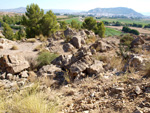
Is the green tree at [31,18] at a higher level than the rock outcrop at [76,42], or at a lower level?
higher

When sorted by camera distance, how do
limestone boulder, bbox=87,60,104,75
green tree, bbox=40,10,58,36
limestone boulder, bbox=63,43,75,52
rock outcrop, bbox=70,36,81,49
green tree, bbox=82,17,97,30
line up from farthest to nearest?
green tree, bbox=82,17,97,30, green tree, bbox=40,10,58,36, rock outcrop, bbox=70,36,81,49, limestone boulder, bbox=63,43,75,52, limestone boulder, bbox=87,60,104,75

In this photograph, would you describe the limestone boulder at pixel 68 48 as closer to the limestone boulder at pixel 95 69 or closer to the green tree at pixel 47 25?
the limestone boulder at pixel 95 69

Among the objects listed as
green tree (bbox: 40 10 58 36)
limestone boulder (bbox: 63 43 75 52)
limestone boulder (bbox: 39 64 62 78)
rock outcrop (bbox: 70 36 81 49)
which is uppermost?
green tree (bbox: 40 10 58 36)

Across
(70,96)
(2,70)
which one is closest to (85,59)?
(70,96)

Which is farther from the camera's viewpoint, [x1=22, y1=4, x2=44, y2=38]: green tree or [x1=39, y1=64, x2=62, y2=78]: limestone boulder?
[x1=22, y1=4, x2=44, y2=38]: green tree

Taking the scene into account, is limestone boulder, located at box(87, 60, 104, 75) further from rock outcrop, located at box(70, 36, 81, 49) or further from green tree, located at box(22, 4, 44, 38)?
green tree, located at box(22, 4, 44, 38)

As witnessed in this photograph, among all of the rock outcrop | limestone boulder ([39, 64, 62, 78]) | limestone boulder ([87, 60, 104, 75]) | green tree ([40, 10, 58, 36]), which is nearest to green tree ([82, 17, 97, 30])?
green tree ([40, 10, 58, 36])

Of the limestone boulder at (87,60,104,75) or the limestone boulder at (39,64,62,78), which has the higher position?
the limestone boulder at (87,60,104,75)

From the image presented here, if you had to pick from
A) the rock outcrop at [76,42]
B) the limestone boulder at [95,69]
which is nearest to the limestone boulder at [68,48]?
the rock outcrop at [76,42]

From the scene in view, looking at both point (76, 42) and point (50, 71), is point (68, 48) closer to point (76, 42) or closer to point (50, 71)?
point (76, 42)

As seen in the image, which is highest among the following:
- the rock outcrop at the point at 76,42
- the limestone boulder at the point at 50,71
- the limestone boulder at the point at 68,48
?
the rock outcrop at the point at 76,42

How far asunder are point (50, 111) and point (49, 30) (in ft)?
52.8

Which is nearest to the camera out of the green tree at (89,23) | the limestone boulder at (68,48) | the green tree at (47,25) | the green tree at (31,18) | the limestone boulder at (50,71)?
the limestone boulder at (50,71)

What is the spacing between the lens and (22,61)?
6.93 m
